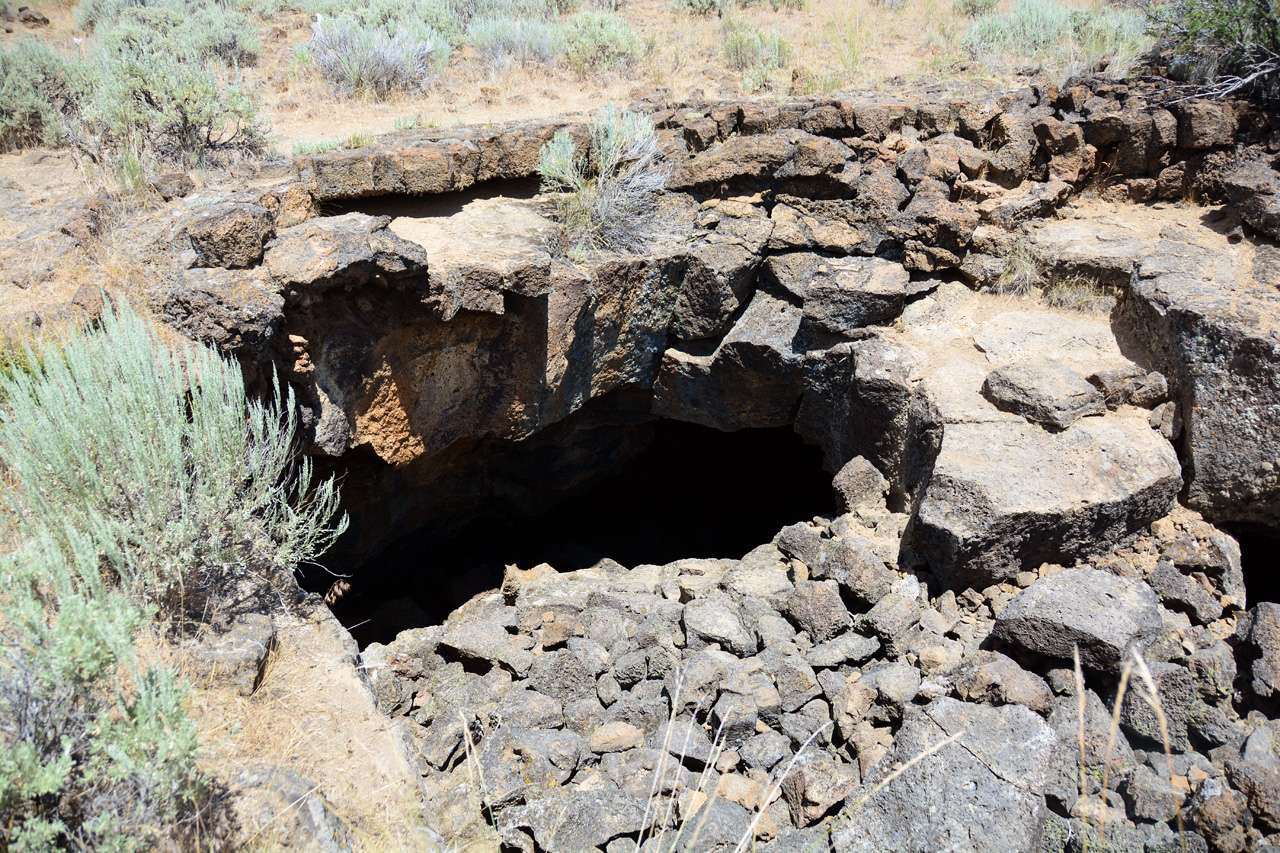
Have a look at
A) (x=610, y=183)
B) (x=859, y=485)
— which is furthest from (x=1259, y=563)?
(x=610, y=183)

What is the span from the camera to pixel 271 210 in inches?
168

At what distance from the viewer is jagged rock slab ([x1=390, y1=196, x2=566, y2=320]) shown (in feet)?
13.9

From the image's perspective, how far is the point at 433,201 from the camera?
16.7 feet

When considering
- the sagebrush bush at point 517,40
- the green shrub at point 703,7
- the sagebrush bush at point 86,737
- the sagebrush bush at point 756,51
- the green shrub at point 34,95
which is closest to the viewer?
the sagebrush bush at point 86,737

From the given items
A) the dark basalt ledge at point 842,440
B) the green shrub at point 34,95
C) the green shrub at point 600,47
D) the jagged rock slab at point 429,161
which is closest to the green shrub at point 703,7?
the green shrub at point 600,47

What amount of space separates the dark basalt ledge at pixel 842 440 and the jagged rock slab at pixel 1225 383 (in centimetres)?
2

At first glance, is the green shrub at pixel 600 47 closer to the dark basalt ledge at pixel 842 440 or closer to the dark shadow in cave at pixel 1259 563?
the dark basalt ledge at pixel 842 440

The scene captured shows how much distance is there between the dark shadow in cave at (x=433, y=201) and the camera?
479 cm

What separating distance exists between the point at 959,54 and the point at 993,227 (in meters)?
2.85

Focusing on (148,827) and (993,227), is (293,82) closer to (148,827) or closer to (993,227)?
(993,227)

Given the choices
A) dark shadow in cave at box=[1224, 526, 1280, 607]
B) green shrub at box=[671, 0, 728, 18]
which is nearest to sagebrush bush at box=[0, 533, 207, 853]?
dark shadow in cave at box=[1224, 526, 1280, 607]

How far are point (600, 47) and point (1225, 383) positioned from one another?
20.6 feet

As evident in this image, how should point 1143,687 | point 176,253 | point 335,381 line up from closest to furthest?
point 1143,687 < point 176,253 < point 335,381

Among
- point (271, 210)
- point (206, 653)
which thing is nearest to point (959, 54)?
point (271, 210)
